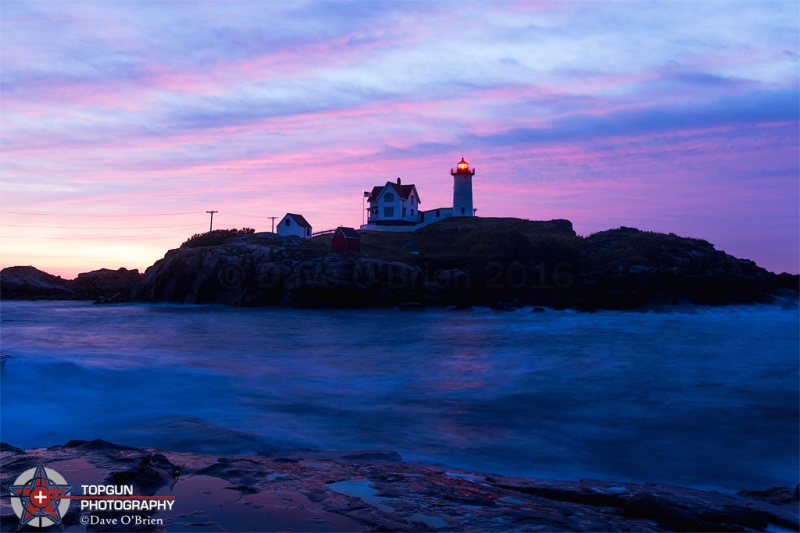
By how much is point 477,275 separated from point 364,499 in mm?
36814

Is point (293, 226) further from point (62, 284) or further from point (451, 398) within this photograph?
point (451, 398)

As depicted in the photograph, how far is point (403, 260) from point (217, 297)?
1385cm

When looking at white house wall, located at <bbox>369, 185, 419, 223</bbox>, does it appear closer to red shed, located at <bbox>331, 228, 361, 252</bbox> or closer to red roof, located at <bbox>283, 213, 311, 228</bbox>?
red roof, located at <bbox>283, 213, 311, 228</bbox>

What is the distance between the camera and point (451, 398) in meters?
10.6

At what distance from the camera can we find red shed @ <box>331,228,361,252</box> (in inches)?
1672

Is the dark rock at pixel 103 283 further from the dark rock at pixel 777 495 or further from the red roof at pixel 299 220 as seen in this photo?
the dark rock at pixel 777 495

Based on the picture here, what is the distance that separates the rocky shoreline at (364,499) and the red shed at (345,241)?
122 ft

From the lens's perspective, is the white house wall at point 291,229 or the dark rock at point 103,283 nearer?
the dark rock at point 103,283

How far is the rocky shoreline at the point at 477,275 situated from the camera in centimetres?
3700

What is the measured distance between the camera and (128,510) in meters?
3.77

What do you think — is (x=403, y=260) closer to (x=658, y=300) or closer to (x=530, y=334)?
(x=658, y=300)

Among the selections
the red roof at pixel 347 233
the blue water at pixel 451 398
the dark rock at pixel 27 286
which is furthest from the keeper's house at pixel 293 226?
the blue water at pixel 451 398

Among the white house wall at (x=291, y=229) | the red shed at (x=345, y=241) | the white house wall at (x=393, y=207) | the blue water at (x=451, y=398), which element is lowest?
the blue water at (x=451, y=398)

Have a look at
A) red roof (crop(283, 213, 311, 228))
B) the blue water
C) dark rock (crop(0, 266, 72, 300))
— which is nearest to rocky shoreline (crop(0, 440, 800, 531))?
the blue water
